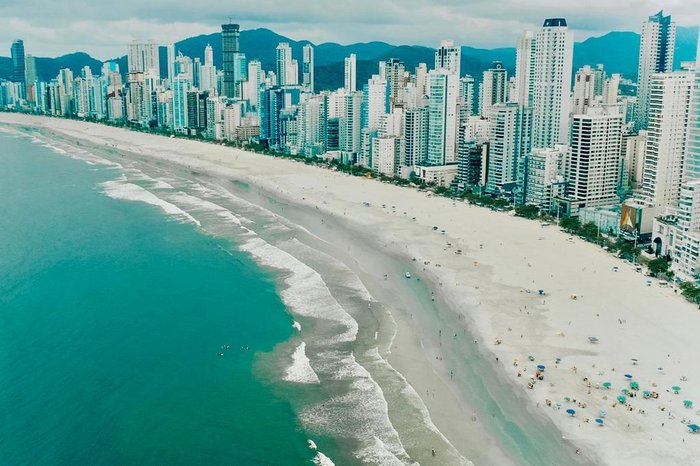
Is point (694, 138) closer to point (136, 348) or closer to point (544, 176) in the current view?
point (544, 176)

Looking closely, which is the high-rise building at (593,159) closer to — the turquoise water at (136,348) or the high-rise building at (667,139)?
the high-rise building at (667,139)

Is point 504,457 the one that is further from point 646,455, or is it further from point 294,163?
point 294,163

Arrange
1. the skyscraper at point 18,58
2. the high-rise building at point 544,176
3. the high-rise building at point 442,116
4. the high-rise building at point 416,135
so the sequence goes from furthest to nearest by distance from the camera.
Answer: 1. the skyscraper at point 18,58
2. the high-rise building at point 416,135
3. the high-rise building at point 442,116
4. the high-rise building at point 544,176

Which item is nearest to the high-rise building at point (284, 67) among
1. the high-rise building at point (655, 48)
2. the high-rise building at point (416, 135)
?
the high-rise building at point (655, 48)

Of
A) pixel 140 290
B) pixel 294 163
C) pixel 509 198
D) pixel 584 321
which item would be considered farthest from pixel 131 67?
pixel 584 321

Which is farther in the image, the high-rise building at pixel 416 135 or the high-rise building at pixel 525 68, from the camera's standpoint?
the high-rise building at pixel 416 135

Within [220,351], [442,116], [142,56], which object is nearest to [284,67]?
[142,56]
